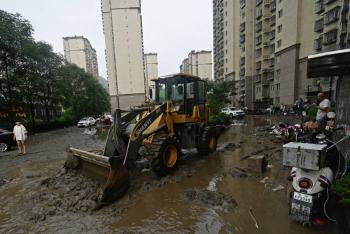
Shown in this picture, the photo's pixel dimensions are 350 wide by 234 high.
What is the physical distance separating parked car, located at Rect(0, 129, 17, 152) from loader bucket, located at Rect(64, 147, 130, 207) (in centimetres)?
991

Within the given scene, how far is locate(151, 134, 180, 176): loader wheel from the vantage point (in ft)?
17.9

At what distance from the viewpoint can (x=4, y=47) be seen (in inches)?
758

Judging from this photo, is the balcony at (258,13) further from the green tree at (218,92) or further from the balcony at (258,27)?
the green tree at (218,92)

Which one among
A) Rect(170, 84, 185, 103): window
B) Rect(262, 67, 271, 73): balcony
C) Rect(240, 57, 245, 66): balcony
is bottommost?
Rect(170, 84, 185, 103): window

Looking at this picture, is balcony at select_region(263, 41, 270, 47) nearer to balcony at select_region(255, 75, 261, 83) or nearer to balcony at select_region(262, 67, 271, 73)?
balcony at select_region(262, 67, 271, 73)

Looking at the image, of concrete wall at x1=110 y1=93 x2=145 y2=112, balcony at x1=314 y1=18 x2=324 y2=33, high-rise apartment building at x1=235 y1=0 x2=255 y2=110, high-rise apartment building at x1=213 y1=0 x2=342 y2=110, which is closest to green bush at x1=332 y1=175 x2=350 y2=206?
high-rise apartment building at x1=213 y1=0 x2=342 y2=110

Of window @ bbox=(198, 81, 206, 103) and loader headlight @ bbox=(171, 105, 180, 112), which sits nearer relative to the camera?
loader headlight @ bbox=(171, 105, 180, 112)

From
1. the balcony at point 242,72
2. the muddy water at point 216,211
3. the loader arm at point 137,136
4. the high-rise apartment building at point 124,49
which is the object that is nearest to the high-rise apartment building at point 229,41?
the balcony at point 242,72

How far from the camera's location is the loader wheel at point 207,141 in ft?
26.0

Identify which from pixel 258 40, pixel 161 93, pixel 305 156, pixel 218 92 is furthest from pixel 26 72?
pixel 258 40

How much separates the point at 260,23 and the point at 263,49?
5302 millimetres

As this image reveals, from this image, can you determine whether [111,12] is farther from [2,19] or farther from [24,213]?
[24,213]

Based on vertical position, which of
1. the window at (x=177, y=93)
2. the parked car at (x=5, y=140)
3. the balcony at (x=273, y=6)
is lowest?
the parked car at (x=5, y=140)

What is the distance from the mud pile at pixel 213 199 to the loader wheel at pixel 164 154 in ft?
3.57
